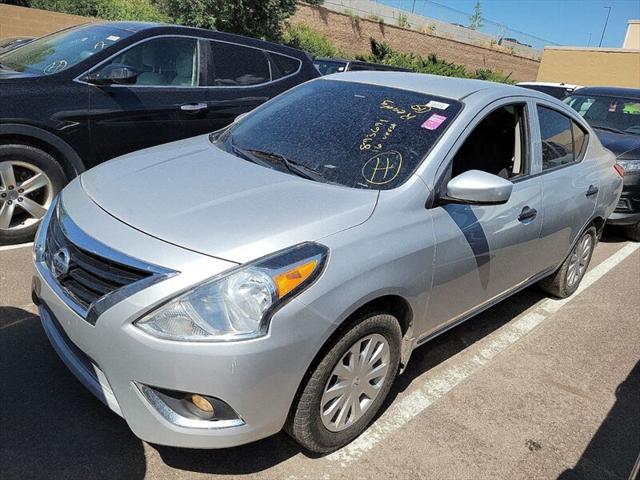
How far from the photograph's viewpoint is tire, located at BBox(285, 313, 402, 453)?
2.28 meters

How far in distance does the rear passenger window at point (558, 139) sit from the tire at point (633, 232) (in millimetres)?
3009

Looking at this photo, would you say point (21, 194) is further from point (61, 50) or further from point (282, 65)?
point (282, 65)

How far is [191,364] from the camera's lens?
1.98 meters

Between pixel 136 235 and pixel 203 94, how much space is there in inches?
124

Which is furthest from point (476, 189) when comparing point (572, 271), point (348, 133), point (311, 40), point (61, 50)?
point (311, 40)

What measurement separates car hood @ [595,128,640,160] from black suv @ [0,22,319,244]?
13.0 feet

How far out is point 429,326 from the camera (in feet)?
9.51

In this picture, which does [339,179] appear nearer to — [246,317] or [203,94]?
[246,317]

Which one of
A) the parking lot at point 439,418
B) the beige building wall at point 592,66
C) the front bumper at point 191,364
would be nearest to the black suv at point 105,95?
the parking lot at point 439,418

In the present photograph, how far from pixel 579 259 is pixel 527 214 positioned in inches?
64.3

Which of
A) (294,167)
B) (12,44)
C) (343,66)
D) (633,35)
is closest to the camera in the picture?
(294,167)

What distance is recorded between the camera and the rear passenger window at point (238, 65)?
517 centimetres

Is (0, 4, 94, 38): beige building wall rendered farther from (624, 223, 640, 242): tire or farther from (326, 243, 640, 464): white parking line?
(326, 243, 640, 464): white parking line

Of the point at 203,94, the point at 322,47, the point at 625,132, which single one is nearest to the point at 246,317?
the point at 203,94
